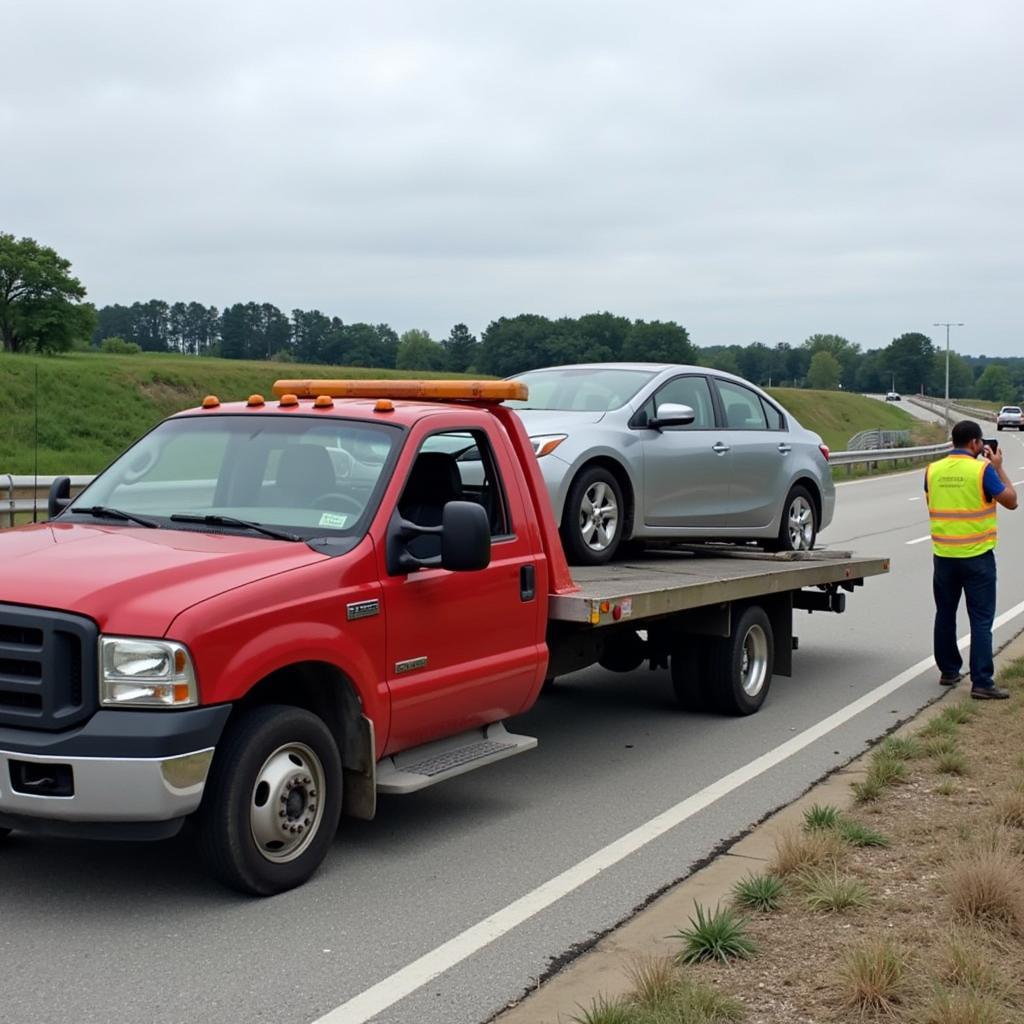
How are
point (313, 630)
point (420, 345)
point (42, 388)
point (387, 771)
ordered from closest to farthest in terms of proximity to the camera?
point (313, 630) → point (387, 771) → point (42, 388) → point (420, 345)

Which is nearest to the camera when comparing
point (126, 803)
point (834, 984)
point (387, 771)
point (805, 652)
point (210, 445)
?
point (834, 984)

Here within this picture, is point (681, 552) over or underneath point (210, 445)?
underneath

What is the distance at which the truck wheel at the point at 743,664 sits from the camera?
8.84 metres

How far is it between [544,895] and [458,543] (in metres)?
1.42

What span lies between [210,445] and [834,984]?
366 cm

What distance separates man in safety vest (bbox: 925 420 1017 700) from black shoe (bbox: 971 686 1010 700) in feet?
0.52

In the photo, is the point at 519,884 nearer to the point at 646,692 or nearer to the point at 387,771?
the point at 387,771

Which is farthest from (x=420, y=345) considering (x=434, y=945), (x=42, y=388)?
(x=434, y=945)

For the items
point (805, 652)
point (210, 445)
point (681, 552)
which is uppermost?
point (210, 445)

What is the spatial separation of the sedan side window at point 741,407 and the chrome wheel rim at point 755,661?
1.85 metres

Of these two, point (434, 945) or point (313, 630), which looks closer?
point (434, 945)

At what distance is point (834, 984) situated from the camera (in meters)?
4.41

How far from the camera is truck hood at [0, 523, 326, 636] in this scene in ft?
16.2

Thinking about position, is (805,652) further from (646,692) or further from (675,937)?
(675,937)
